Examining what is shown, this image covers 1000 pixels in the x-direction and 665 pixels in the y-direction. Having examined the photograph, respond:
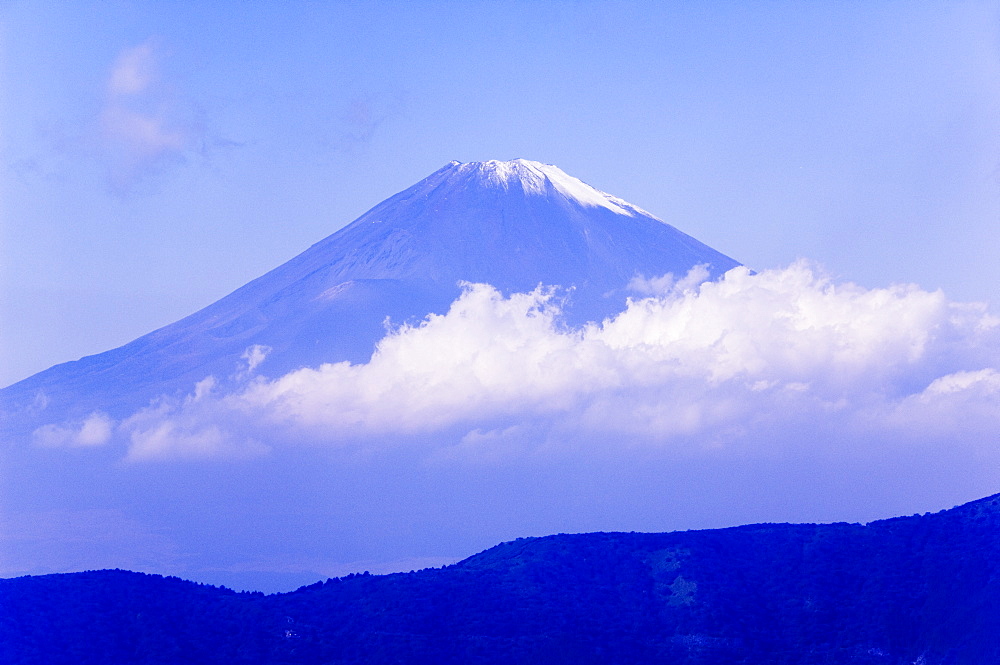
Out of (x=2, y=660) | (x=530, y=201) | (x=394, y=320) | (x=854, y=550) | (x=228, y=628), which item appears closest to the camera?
(x=2, y=660)

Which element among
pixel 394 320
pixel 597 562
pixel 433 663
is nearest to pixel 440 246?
pixel 394 320

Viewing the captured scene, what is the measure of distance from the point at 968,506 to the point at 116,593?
1522 inches

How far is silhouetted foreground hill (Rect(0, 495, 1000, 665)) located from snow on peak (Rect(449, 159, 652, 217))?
90.8 m

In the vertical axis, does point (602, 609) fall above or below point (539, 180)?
below

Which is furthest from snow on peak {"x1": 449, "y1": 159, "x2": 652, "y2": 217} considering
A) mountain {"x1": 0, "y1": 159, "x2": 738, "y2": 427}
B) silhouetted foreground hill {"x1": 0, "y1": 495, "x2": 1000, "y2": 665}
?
silhouetted foreground hill {"x1": 0, "y1": 495, "x2": 1000, "y2": 665}

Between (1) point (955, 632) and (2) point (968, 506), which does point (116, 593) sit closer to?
(1) point (955, 632)

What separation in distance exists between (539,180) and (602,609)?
9883cm

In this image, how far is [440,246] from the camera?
494ft

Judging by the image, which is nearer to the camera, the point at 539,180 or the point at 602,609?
the point at 602,609

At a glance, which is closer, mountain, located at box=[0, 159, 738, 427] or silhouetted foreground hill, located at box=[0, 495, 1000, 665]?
silhouetted foreground hill, located at box=[0, 495, 1000, 665]

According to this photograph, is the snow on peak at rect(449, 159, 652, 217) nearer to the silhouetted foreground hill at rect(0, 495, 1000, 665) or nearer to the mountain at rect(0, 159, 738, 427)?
the mountain at rect(0, 159, 738, 427)

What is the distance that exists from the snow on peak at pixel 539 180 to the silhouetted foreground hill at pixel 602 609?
298ft

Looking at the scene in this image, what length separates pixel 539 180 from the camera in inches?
6344

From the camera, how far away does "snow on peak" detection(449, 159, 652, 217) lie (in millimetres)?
159875
